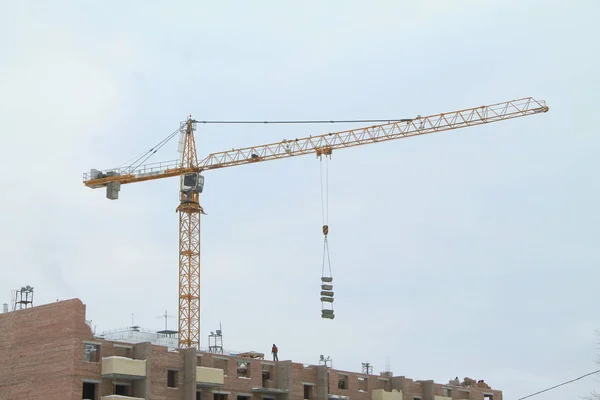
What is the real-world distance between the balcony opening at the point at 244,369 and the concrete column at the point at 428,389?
22710mm

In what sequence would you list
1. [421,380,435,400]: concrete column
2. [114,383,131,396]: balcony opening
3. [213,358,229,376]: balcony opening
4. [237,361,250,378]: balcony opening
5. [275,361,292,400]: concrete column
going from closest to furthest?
1. [114,383,131,396]: balcony opening
2. [213,358,229,376]: balcony opening
3. [237,361,250,378]: balcony opening
4. [275,361,292,400]: concrete column
5. [421,380,435,400]: concrete column

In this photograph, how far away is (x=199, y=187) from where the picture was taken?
156250 millimetres

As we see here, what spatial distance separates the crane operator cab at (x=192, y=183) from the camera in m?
156

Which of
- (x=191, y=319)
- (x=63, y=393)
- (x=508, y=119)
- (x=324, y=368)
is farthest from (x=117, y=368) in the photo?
(x=508, y=119)

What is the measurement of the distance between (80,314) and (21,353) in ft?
22.8

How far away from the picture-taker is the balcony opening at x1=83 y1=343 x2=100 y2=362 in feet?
322

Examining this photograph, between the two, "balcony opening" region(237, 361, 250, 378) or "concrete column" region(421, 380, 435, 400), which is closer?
"balcony opening" region(237, 361, 250, 378)

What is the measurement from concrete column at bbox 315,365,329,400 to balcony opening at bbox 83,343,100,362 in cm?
2320

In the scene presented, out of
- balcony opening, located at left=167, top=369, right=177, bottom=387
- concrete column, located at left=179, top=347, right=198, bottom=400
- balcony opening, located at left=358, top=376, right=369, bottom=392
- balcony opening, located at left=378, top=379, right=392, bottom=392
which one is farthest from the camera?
balcony opening, located at left=378, top=379, right=392, bottom=392

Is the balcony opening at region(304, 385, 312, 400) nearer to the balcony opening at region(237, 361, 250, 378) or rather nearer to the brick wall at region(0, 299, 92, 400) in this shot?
the balcony opening at region(237, 361, 250, 378)

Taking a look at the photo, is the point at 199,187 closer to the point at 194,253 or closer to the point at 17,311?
the point at 194,253

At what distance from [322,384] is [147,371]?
776 inches

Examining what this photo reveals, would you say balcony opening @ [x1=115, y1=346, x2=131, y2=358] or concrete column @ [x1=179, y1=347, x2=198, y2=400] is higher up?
→ balcony opening @ [x1=115, y1=346, x2=131, y2=358]

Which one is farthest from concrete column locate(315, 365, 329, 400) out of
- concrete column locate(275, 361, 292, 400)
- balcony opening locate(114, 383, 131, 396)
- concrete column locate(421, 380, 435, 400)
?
balcony opening locate(114, 383, 131, 396)
